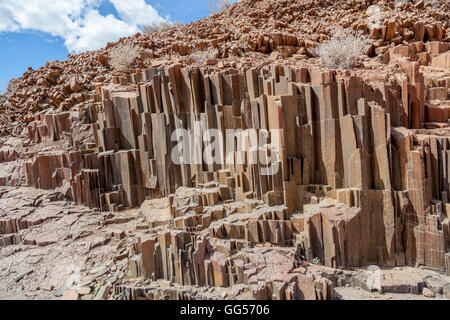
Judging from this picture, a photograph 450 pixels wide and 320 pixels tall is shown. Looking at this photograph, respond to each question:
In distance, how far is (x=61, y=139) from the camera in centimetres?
927

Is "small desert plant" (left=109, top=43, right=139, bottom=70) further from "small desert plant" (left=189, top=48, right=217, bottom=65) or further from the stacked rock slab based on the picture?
the stacked rock slab

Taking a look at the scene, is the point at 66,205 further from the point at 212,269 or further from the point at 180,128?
the point at 212,269

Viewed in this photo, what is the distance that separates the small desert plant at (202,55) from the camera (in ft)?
34.9

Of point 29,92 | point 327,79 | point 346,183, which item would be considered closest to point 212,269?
point 346,183

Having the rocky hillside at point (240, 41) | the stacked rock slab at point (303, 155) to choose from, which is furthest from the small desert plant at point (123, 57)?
the stacked rock slab at point (303, 155)

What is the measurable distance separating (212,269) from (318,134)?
3.74 metres

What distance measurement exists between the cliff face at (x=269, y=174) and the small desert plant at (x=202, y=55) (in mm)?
3447

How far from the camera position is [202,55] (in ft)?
35.9

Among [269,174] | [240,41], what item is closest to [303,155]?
[269,174]

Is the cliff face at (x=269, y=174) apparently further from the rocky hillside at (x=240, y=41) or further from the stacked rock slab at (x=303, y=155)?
the rocky hillside at (x=240, y=41)

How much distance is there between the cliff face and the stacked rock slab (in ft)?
0.09

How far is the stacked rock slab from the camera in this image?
5.34m
